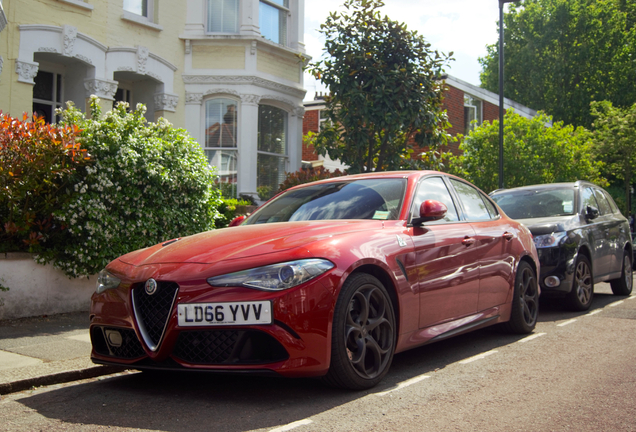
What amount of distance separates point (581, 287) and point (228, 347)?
619 centimetres

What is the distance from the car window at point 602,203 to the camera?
413 inches

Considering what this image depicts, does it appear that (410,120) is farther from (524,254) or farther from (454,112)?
(454,112)

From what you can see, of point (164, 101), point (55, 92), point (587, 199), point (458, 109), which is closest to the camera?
point (587, 199)

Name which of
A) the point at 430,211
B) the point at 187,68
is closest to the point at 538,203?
the point at 430,211

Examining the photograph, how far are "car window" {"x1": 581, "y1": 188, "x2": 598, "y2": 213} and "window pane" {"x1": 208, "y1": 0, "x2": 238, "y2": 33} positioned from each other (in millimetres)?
8581

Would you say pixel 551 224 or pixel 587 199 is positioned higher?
pixel 587 199

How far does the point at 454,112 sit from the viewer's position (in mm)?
26797

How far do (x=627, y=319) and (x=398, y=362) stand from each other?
4.00m

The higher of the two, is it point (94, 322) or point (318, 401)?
point (94, 322)

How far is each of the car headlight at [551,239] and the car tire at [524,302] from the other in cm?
152

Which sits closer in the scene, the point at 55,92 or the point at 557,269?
the point at 557,269

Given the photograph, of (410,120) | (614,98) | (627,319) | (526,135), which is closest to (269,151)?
(410,120)

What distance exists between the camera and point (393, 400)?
4.39 metres

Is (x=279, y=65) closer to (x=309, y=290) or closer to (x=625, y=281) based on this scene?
(x=625, y=281)
